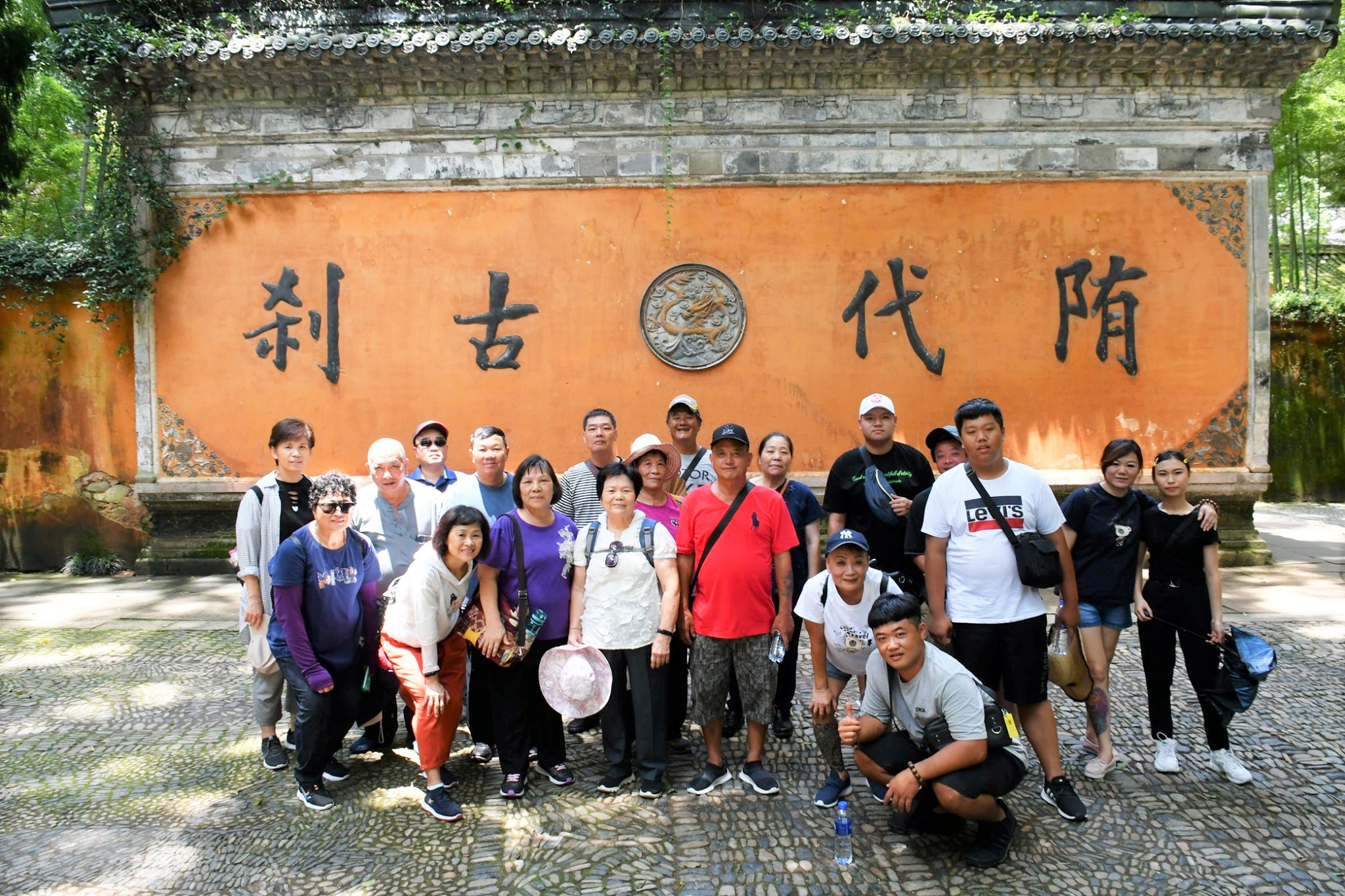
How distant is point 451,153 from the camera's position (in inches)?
318

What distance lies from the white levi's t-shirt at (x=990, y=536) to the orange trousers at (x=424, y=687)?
7.20 feet

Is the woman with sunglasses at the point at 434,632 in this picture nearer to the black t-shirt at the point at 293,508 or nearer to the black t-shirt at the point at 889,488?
the black t-shirt at the point at 293,508

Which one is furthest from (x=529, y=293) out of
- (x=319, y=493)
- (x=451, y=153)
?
(x=319, y=493)

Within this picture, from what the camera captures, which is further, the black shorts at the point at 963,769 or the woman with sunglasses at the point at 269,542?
the woman with sunglasses at the point at 269,542

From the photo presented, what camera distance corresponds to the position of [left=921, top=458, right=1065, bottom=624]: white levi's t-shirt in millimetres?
3457

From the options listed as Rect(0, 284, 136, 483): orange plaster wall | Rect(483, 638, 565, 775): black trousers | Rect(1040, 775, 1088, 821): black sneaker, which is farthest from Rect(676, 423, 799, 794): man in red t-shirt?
Rect(0, 284, 136, 483): orange plaster wall

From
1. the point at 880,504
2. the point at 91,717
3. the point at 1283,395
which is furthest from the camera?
the point at 1283,395

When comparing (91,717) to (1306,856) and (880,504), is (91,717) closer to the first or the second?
(880,504)

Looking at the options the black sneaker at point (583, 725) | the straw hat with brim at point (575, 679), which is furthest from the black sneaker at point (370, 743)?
the straw hat with brim at point (575, 679)

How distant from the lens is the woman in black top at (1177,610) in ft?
12.4

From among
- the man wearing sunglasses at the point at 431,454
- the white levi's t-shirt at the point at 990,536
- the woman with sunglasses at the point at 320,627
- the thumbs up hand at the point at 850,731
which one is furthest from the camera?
the man wearing sunglasses at the point at 431,454

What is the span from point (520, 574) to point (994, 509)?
2.07 metres

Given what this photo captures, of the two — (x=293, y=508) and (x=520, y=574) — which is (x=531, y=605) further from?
(x=293, y=508)

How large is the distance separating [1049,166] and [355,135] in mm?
6668
